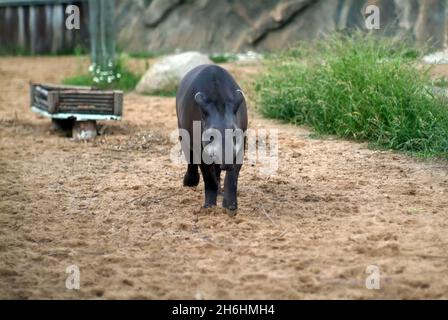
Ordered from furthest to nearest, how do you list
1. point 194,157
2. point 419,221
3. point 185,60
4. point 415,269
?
1. point 185,60
2. point 194,157
3. point 419,221
4. point 415,269

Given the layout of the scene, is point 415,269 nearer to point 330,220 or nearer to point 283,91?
point 330,220

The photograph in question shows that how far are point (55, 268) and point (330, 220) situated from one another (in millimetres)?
1968

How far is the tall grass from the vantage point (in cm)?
793

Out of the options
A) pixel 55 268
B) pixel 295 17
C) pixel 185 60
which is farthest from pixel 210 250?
pixel 295 17

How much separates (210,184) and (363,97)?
2.93 metres

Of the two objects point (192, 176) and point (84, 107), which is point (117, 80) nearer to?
point (84, 107)

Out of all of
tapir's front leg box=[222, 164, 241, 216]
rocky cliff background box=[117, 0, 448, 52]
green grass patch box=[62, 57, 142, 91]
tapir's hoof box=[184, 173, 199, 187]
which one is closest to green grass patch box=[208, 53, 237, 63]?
rocky cliff background box=[117, 0, 448, 52]

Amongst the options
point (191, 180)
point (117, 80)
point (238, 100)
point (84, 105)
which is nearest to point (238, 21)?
point (117, 80)

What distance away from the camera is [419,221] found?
5.70 m

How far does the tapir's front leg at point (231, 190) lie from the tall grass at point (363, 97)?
Result: 2412 mm

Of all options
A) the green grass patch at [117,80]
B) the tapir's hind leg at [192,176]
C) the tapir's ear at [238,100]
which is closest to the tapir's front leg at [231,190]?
the tapir's ear at [238,100]

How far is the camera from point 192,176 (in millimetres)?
6844

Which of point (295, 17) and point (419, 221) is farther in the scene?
point (295, 17)
